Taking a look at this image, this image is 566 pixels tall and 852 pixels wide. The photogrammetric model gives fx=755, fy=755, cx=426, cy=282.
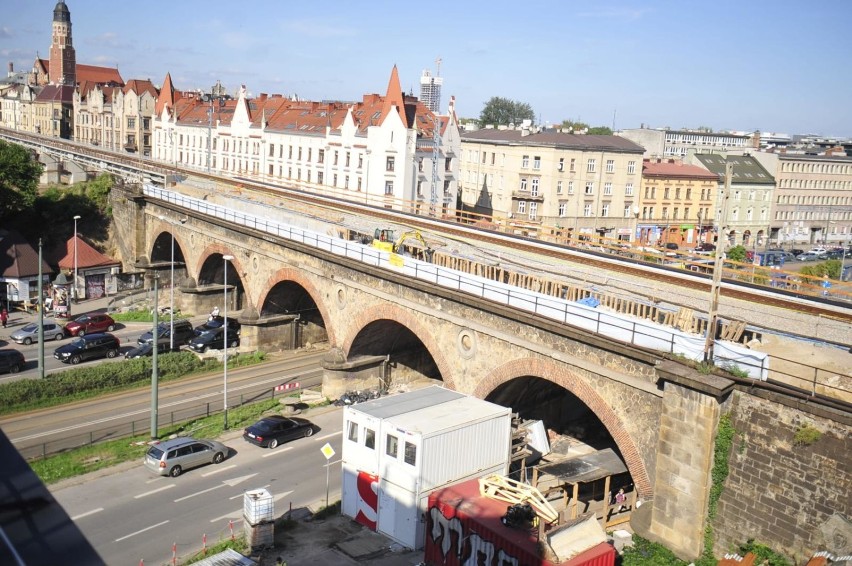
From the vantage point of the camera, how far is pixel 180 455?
29375 millimetres

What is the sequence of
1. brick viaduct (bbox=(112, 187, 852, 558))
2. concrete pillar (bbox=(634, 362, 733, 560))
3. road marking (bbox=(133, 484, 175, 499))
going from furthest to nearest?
road marking (bbox=(133, 484, 175, 499)) < concrete pillar (bbox=(634, 362, 733, 560)) < brick viaduct (bbox=(112, 187, 852, 558))

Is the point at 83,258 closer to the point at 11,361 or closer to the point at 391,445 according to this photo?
the point at 11,361

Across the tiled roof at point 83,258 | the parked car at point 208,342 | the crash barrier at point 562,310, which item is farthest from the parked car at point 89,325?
the crash barrier at point 562,310

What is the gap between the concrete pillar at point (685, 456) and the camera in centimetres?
2081

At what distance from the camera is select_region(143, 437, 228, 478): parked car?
1144 inches

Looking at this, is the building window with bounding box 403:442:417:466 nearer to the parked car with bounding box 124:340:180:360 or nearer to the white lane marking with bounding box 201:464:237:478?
the white lane marking with bounding box 201:464:237:478

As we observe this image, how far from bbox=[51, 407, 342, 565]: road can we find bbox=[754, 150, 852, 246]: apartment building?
8212cm

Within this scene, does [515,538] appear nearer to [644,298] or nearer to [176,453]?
[644,298]

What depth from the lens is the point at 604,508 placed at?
981 inches

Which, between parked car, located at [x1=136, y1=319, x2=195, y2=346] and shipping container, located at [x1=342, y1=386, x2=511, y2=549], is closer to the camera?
shipping container, located at [x1=342, y1=386, x2=511, y2=549]

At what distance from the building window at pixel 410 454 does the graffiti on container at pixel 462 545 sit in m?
1.69

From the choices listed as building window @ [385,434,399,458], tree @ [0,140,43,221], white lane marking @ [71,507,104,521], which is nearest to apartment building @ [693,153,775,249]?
tree @ [0,140,43,221]

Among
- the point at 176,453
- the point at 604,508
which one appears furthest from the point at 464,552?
the point at 176,453

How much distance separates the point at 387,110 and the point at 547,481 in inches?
1827
